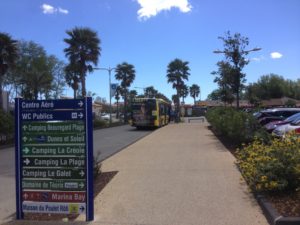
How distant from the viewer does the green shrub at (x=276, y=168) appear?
7.73 metres

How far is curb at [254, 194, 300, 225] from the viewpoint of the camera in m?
6.29

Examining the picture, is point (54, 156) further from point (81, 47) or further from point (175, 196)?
point (81, 47)

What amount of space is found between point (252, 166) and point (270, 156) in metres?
0.39

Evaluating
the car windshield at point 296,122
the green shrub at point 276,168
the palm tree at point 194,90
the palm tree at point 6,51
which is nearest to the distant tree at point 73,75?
the palm tree at point 6,51

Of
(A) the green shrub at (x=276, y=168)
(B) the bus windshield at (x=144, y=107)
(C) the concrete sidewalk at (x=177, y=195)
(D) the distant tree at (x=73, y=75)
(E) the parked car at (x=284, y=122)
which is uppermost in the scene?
(D) the distant tree at (x=73, y=75)

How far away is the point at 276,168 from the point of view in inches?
309

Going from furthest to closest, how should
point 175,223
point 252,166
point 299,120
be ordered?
point 299,120, point 252,166, point 175,223

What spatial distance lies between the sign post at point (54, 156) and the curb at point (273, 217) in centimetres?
273

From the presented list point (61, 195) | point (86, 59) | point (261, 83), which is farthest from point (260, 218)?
point (261, 83)

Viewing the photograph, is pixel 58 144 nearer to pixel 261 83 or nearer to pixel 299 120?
pixel 299 120

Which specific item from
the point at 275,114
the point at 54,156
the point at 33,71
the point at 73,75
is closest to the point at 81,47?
the point at 73,75

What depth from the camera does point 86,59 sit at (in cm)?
5012

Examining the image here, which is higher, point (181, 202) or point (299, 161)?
point (299, 161)

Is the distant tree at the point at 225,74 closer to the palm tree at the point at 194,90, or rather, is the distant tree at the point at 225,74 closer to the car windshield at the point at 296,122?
the car windshield at the point at 296,122
